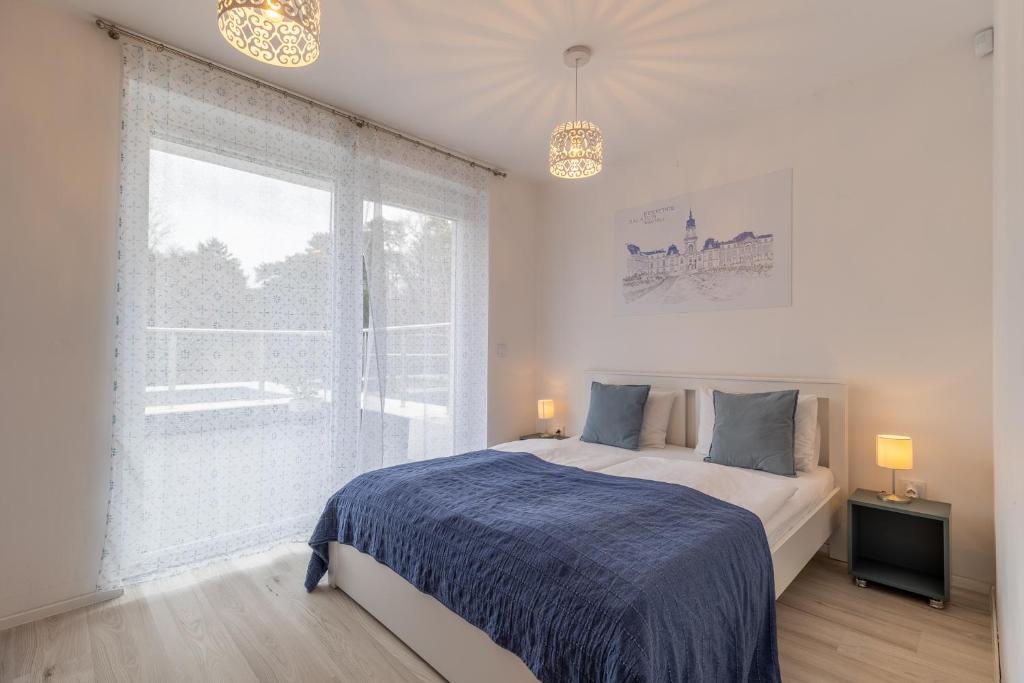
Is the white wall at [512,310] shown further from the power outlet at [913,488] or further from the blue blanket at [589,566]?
the power outlet at [913,488]

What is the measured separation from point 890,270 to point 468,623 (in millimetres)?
2837

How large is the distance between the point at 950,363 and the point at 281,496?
150 inches

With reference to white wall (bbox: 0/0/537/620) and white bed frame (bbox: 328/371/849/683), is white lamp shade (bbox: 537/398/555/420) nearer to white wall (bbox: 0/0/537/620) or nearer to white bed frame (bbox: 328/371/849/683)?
white bed frame (bbox: 328/371/849/683)

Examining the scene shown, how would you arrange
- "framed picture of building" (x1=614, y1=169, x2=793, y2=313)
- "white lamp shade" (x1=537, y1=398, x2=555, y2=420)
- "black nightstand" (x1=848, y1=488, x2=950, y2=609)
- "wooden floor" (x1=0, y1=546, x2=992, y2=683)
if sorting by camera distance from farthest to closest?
"white lamp shade" (x1=537, y1=398, x2=555, y2=420), "framed picture of building" (x1=614, y1=169, x2=793, y2=313), "black nightstand" (x1=848, y1=488, x2=950, y2=609), "wooden floor" (x1=0, y1=546, x2=992, y2=683)

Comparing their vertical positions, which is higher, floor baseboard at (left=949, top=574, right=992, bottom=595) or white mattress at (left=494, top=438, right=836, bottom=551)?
white mattress at (left=494, top=438, right=836, bottom=551)

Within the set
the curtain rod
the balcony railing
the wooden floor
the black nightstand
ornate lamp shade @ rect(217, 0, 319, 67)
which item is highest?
the curtain rod

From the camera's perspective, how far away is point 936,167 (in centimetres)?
251

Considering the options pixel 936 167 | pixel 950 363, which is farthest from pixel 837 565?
pixel 936 167

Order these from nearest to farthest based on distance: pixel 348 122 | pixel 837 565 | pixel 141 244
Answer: pixel 141 244 < pixel 837 565 < pixel 348 122

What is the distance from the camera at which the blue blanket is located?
132 centimetres

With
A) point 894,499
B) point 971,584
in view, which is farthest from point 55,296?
point 971,584

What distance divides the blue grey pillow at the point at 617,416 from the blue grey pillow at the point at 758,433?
0.53 meters

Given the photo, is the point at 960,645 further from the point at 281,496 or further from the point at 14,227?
the point at 14,227

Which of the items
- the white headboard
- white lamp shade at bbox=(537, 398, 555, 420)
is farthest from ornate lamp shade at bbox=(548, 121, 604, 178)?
white lamp shade at bbox=(537, 398, 555, 420)
